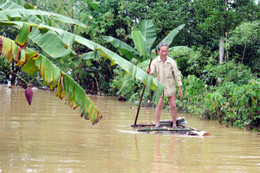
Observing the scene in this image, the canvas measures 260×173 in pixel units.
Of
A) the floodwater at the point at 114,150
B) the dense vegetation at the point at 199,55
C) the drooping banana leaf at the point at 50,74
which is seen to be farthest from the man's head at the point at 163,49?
the drooping banana leaf at the point at 50,74

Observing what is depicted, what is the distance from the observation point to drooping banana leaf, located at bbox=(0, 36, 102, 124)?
16.5 feet

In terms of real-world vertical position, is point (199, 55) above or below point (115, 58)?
above

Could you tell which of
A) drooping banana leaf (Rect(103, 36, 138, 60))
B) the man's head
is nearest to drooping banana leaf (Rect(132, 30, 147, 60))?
drooping banana leaf (Rect(103, 36, 138, 60))

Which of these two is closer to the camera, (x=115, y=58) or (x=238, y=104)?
(x=115, y=58)

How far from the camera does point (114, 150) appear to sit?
583 centimetres

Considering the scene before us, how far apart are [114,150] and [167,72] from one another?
311cm

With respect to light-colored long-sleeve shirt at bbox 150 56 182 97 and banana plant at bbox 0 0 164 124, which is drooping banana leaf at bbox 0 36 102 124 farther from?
light-colored long-sleeve shirt at bbox 150 56 182 97

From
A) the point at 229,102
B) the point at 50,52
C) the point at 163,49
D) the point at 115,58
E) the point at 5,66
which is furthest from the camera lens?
the point at 5,66

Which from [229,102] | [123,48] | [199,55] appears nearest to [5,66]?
[123,48]

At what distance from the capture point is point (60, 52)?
5.39 m

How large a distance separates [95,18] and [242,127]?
14197 mm

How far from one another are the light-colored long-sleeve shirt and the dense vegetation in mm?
758

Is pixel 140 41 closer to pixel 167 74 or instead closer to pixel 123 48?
pixel 123 48

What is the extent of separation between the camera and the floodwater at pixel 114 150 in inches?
187
